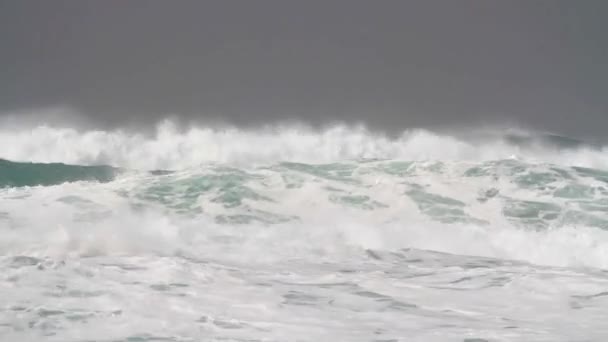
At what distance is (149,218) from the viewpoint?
118 feet

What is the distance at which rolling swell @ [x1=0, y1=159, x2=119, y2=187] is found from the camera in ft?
148

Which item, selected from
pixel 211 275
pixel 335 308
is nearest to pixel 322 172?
pixel 211 275

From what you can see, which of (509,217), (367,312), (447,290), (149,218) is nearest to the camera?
(367,312)

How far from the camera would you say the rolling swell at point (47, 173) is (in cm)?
4519

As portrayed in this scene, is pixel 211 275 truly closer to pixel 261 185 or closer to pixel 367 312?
pixel 367 312

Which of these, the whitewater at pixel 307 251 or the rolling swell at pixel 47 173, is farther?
the rolling swell at pixel 47 173

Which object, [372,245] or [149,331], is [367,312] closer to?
[149,331]

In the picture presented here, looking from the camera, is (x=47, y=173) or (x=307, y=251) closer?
(x=307, y=251)

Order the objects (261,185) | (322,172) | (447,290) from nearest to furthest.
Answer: (447,290) < (261,185) < (322,172)

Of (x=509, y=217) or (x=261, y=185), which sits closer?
(x=509, y=217)

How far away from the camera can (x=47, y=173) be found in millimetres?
46625

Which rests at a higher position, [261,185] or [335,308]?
[261,185]

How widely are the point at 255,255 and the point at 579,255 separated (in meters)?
16.0

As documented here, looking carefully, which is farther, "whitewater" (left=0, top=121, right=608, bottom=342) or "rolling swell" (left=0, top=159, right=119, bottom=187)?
"rolling swell" (left=0, top=159, right=119, bottom=187)
